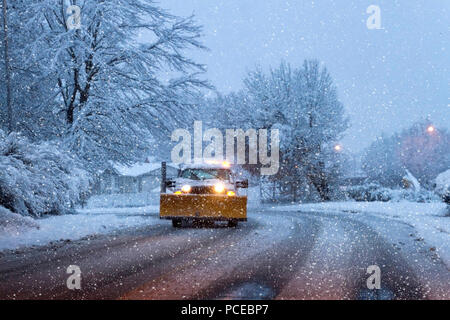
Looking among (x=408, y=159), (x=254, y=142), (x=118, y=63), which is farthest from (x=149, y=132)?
(x=408, y=159)

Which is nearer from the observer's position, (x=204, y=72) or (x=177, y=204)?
(x=177, y=204)

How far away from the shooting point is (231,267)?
7.53m

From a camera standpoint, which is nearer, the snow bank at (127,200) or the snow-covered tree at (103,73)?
the snow-covered tree at (103,73)

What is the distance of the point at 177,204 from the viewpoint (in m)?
14.5

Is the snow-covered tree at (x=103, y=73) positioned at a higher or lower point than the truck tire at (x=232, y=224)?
higher

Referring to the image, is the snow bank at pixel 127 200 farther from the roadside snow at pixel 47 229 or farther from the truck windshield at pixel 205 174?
the truck windshield at pixel 205 174

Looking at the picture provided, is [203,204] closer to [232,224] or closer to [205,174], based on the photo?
[232,224]

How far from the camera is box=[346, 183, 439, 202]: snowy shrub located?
28.3m

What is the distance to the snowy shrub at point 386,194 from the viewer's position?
28.3m

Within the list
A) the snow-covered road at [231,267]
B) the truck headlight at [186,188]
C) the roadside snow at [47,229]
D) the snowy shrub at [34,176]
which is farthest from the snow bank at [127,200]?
the snow-covered road at [231,267]

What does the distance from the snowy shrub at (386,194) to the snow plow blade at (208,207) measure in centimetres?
1706
